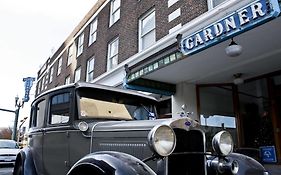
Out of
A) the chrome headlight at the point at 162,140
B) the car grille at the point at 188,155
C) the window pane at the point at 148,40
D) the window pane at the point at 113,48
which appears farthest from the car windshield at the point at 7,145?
the chrome headlight at the point at 162,140

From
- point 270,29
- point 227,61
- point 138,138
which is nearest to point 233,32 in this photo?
point 270,29

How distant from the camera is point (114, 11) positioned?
617 inches

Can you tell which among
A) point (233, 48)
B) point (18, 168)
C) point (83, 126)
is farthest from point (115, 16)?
point (83, 126)

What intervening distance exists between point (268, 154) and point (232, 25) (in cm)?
448

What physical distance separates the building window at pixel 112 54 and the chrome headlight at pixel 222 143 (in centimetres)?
1156

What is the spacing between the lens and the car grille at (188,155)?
2805mm

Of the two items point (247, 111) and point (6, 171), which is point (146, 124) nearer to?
point (247, 111)

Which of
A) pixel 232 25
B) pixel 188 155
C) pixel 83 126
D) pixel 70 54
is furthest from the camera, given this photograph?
pixel 70 54

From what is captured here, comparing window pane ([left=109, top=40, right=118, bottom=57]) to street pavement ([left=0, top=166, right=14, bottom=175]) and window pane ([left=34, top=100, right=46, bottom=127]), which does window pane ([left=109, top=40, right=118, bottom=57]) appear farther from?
window pane ([left=34, top=100, right=46, bottom=127])

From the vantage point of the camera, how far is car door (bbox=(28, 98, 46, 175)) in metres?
4.36

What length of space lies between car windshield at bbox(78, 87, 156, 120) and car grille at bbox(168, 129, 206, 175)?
1297 millimetres

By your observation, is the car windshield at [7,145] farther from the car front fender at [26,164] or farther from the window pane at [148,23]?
the car front fender at [26,164]

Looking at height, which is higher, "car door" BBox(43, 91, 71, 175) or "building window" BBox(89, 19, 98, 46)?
"building window" BBox(89, 19, 98, 46)

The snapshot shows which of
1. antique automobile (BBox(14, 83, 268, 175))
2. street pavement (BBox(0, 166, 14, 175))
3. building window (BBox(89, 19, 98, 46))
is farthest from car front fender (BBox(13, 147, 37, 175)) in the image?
building window (BBox(89, 19, 98, 46))
